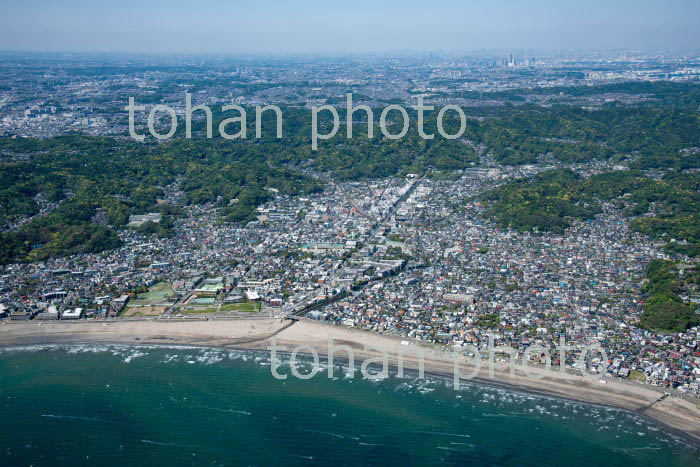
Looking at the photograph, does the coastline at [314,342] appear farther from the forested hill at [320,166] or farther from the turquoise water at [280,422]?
the forested hill at [320,166]

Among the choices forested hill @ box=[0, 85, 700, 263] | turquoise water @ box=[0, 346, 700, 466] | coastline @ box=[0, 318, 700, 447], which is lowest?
turquoise water @ box=[0, 346, 700, 466]

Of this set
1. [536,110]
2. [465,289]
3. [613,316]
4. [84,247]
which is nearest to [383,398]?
[465,289]

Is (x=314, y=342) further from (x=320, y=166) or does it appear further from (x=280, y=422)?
(x=320, y=166)

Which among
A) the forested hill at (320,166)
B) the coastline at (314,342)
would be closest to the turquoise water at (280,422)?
→ the coastline at (314,342)

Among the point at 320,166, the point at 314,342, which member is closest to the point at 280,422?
the point at 314,342

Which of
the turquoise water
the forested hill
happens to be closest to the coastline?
the turquoise water

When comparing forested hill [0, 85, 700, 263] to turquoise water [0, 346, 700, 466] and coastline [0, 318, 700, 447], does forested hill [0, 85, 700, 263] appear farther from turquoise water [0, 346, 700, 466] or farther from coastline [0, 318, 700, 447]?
turquoise water [0, 346, 700, 466]
